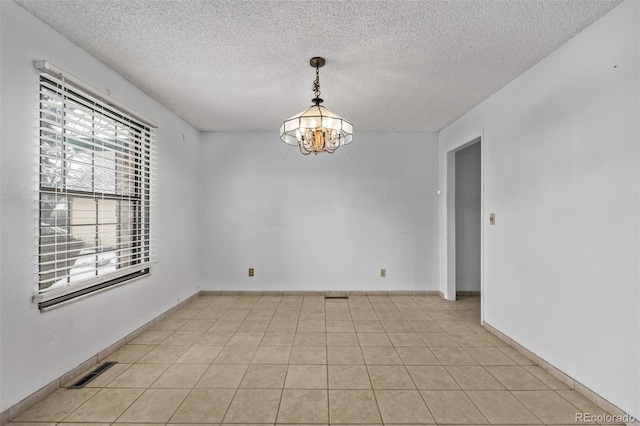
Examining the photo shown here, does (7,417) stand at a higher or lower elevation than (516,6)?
lower

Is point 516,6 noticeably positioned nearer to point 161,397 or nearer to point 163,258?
point 161,397

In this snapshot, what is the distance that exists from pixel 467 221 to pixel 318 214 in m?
2.29

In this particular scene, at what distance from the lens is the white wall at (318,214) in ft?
14.3

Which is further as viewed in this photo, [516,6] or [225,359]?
[225,359]

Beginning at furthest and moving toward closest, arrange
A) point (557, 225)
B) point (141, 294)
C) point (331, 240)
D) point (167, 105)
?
1. point (331, 240)
2. point (167, 105)
3. point (141, 294)
4. point (557, 225)

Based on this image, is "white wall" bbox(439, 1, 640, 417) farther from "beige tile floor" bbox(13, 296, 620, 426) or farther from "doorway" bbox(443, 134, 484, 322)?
"doorway" bbox(443, 134, 484, 322)

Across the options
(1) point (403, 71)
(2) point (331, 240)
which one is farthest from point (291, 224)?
(1) point (403, 71)

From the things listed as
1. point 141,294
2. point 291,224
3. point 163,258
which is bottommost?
point 141,294

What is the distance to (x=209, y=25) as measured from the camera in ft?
6.26

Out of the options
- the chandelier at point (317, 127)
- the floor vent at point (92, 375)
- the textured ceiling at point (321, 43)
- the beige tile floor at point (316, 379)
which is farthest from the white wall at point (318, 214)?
the floor vent at point (92, 375)

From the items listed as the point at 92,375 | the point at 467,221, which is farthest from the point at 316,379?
the point at 467,221

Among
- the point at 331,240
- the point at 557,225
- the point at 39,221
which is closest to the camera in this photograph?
the point at 39,221

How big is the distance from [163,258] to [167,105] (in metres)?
1.80

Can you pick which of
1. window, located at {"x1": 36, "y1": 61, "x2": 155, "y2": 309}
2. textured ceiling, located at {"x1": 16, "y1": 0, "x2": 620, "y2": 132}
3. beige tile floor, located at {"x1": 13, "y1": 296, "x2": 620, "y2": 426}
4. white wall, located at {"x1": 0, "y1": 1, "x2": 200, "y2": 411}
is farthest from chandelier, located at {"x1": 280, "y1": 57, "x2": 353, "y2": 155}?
beige tile floor, located at {"x1": 13, "y1": 296, "x2": 620, "y2": 426}
